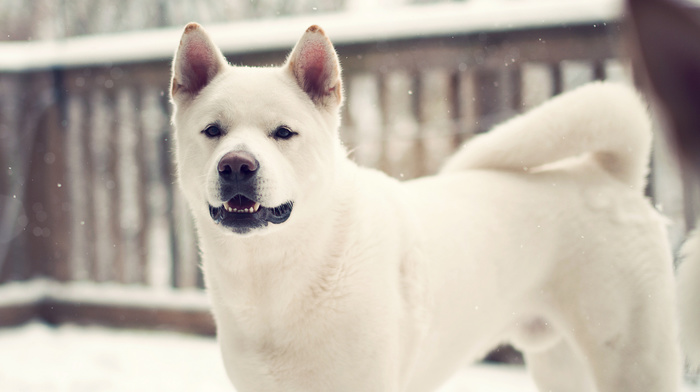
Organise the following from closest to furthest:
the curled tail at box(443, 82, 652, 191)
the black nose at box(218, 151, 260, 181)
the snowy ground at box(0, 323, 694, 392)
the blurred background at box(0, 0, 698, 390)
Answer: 1. the black nose at box(218, 151, 260, 181)
2. the curled tail at box(443, 82, 652, 191)
3. the snowy ground at box(0, 323, 694, 392)
4. the blurred background at box(0, 0, 698, 390)

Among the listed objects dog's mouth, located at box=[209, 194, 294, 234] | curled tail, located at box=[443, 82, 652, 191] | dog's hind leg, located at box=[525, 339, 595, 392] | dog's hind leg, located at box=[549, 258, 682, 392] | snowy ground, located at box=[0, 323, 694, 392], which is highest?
curled tail, located at box=[443, 82, 652, 191]

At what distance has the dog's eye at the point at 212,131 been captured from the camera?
1.64 metres

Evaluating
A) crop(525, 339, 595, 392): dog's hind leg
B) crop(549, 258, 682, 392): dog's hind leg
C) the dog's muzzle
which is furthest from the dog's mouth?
crop(525, 339, 595, 392): dog's hind leg

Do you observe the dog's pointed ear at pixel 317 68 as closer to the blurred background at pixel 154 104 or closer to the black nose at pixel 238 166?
the black nose at pixel 238 166

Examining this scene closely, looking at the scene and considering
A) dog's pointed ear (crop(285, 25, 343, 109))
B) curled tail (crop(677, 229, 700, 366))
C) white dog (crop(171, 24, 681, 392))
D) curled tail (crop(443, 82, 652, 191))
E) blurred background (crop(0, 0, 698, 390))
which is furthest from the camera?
blurred background (crop(0, 0, 698, 390))

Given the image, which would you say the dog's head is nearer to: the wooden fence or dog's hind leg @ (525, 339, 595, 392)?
dog's hind leg @ (525, 339, 595, 392)

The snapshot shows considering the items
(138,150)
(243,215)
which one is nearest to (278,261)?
(243,215)

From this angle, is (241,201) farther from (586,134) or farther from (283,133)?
(586,134)

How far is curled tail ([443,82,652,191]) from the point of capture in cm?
→ 213

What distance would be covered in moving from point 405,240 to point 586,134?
89cm

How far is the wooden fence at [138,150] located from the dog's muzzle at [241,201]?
189cm

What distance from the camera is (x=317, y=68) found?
5.80ft

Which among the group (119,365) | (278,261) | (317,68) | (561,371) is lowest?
(119,365)

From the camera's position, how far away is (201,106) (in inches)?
66.9
